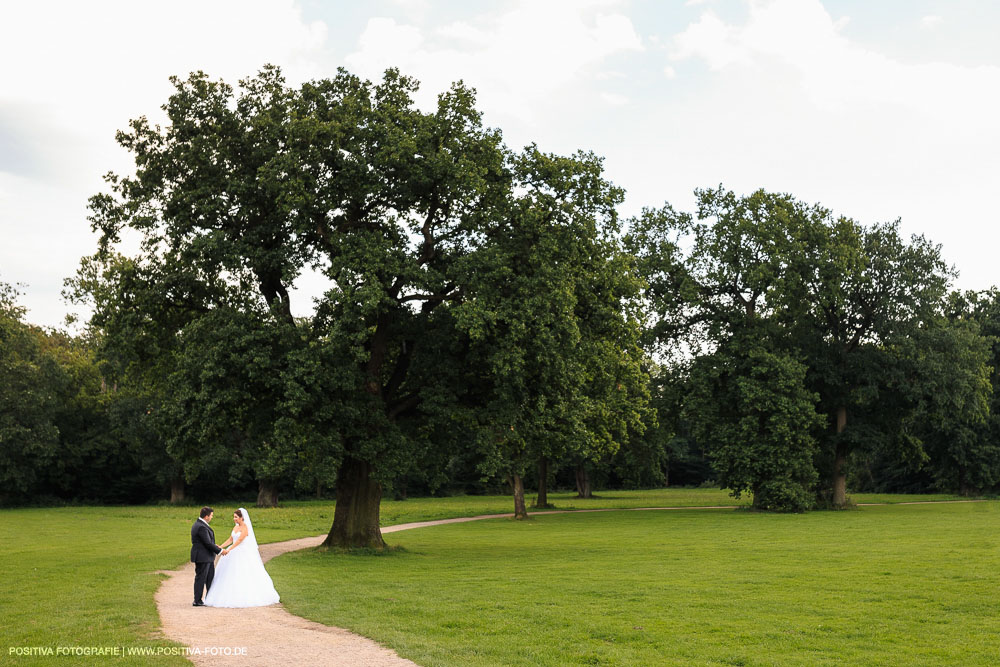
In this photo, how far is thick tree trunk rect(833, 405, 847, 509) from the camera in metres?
50.6

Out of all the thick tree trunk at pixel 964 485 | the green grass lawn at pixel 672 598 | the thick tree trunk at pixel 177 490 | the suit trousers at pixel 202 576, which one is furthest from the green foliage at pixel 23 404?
the thick tree trunk at pixel 964 485

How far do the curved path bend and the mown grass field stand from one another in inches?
15.3

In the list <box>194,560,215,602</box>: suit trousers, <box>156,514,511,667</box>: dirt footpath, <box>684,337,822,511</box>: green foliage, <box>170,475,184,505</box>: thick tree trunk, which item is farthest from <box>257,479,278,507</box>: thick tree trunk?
<box>194,560,215,602</box>: suit trousers

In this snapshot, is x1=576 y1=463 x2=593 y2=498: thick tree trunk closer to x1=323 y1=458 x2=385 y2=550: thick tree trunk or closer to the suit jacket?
x1=323 y1=458 x2=385 y2=550: thick tree trunk

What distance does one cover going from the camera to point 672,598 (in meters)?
16.2

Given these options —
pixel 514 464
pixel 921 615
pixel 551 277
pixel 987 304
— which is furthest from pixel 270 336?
pixel 987 304

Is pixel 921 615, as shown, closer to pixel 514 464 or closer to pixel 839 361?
pixel 514 464

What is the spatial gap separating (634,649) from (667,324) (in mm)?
40949

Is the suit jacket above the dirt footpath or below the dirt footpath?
above

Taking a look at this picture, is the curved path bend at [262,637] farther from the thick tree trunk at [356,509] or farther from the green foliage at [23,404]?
the green foliage at [23,404]

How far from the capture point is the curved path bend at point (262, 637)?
34.9 feet

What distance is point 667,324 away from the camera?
51406 millimetres

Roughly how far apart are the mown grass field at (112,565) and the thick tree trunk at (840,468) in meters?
4.87

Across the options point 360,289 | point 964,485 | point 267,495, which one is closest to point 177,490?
point 267,495
